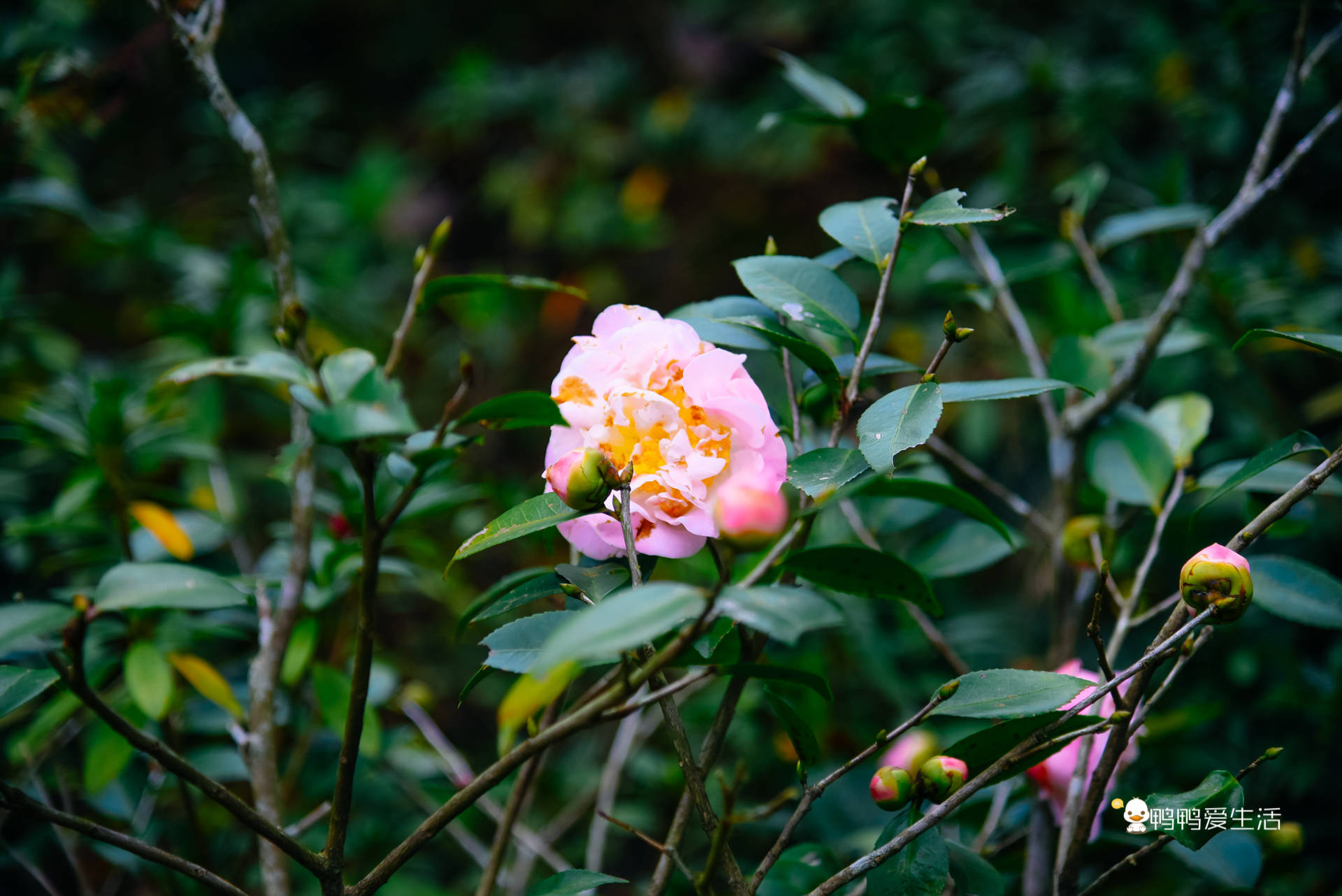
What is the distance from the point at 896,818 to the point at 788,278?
1.16ft

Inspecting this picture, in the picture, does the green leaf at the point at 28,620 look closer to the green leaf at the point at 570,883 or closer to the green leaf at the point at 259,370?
the green leaf at the point at 259,370

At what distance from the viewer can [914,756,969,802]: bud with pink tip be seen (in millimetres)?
447

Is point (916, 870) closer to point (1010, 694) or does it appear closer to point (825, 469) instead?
point (1010, 694)

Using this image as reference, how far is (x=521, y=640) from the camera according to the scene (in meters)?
0.43

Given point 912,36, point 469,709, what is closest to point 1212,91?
point 912,36

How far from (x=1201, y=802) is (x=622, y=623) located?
0.35m

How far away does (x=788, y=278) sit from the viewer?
0.54m

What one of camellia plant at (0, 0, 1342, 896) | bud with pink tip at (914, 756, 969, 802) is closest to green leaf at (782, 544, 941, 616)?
camellia plant at (0, 0, 1342, 896)

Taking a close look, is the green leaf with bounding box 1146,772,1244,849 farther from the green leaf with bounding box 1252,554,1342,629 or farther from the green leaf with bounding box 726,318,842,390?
the green leaf with bounding box 726,318,842,390

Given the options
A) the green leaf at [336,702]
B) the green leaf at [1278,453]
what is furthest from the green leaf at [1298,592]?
the green leaf at [336,702]

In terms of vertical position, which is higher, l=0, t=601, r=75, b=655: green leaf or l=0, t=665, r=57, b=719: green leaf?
l=0, t=601, r=75, b=655: green leaf

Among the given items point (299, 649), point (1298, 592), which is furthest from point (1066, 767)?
point (299, 649)

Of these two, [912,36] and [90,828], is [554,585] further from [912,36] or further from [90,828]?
[912,36]

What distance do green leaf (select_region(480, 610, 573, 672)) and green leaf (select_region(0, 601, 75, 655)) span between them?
7.7 inches
